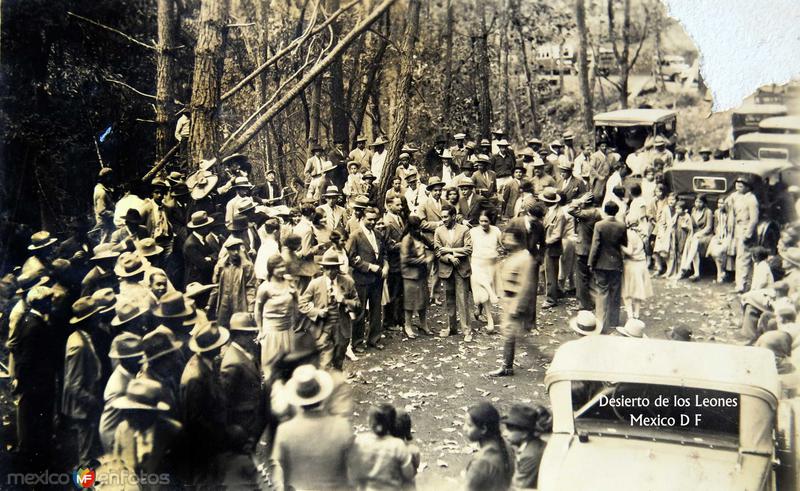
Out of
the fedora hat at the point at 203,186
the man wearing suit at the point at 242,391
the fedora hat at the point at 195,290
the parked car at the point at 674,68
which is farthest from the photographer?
the fedora hat at the point at 203,186

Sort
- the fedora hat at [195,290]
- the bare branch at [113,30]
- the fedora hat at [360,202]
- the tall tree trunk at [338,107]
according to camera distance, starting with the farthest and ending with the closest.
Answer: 1. the fedora hat at [360,202]
2. the tall tree trunk at [338,107]
3. the bare branch at [113,30]
4. the fedora hat at [195,290]

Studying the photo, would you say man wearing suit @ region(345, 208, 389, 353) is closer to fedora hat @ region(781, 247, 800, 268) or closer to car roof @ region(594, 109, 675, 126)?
car roof @ region(594, 109, 675, 126)

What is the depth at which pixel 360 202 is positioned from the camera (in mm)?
7797

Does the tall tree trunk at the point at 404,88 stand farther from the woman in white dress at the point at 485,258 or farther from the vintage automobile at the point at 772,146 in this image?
the vintage automobile at the point at 772,146

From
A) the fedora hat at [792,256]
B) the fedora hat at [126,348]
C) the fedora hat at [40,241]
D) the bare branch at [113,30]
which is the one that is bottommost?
the fedora hat at [126,348]

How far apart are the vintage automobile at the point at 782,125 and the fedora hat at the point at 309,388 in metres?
3.77

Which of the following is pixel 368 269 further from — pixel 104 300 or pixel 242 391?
pixel 104 300

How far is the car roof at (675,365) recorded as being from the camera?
5082 millimetres

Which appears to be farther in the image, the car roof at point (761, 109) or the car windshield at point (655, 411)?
the car roof at point (761, 109)

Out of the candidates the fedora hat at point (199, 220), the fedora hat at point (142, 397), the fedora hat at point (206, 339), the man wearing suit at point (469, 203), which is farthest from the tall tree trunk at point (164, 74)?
the man wearing suit at point (469, 203)

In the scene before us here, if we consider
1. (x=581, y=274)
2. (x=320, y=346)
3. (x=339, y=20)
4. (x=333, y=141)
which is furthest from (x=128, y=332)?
(x=581, y=274)

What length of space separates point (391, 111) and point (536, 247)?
70.7 inches

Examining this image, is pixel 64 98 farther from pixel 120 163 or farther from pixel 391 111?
pixel 391 111

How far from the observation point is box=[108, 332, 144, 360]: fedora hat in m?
5.97
